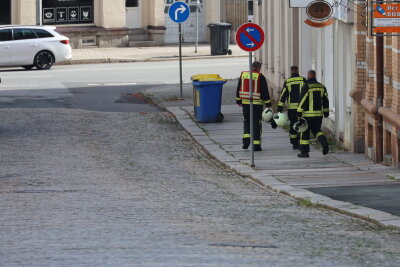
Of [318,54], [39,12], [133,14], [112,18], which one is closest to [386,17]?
[318,54]

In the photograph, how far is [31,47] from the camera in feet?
126

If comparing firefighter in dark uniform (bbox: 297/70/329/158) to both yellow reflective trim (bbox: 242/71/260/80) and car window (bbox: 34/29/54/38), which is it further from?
car window (bbox: 34/29/54/38)

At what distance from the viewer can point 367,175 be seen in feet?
59.5

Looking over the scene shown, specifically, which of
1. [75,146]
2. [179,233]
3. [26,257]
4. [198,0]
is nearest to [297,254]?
[179,233]

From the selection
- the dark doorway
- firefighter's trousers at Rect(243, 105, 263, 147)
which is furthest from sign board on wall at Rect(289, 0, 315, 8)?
the dark doorway

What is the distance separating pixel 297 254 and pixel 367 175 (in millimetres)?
7264

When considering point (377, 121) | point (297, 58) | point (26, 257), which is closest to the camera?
point (26, 257)

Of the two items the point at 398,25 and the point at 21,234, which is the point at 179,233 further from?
the point at 398,25

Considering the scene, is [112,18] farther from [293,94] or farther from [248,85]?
[293,94]

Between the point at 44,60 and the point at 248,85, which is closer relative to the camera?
the point at 248,85

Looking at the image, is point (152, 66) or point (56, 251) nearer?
point (56, 251)

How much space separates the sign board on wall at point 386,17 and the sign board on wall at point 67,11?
99.9ft

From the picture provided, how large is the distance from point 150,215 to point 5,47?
82.7 ft

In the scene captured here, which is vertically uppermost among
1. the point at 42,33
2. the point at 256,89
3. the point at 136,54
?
the point at 42,33
